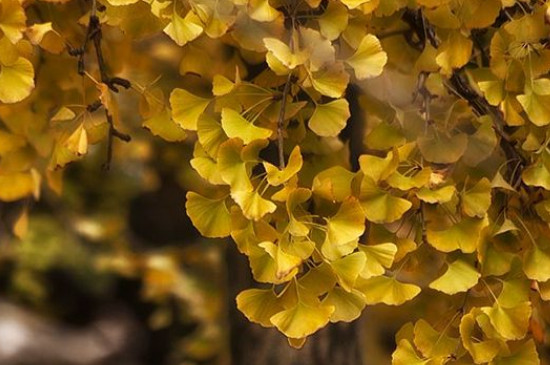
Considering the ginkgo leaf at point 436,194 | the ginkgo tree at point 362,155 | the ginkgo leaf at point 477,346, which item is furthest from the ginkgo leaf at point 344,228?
the ginkgo leaf at point 477,346

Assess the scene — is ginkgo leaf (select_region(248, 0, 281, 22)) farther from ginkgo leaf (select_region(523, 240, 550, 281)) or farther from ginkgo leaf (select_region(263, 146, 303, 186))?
ginkgo leaf (select_region(523, 240, 550, 281))

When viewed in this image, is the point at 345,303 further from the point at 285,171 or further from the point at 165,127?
the point at 165,127

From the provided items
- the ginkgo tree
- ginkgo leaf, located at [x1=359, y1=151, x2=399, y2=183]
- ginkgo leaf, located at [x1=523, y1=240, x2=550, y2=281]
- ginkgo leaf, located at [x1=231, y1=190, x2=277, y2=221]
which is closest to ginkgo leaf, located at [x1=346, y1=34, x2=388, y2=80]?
the ginkgo tree

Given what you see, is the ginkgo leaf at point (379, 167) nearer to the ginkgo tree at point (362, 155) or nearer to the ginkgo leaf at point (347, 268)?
the ginkgo tree at point (362, 155)

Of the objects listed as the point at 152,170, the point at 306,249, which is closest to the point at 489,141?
the point at 306,249

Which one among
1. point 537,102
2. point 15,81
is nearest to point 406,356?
point 537,102

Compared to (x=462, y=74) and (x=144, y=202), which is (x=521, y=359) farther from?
(x=144, y=202)
